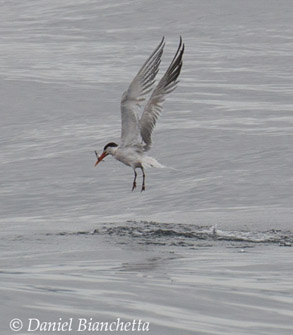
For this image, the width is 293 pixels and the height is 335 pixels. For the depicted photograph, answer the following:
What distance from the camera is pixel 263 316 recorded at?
966 centimetres

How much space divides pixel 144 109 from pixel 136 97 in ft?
1.03

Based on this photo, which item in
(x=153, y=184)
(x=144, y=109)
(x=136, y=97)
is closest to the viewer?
(x=136, y=97)

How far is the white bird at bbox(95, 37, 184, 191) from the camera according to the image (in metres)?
15.8

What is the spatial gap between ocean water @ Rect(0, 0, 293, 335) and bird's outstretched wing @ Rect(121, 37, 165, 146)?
4.30ft

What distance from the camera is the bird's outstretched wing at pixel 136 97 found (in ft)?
51.8

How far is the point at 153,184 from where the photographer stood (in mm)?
19031

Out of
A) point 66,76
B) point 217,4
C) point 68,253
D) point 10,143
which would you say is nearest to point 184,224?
point 68,253

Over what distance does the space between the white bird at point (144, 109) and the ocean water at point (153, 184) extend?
98 centimetres

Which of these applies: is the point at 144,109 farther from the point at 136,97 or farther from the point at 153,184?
the point at 153,184

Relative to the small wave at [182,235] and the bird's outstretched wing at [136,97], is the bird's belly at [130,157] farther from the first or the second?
the small wave at [182,235]

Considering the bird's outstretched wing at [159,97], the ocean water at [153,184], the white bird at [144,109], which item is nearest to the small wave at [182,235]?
the ocean water at [153,184]

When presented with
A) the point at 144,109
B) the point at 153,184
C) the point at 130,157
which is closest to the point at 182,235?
the point at 130,157

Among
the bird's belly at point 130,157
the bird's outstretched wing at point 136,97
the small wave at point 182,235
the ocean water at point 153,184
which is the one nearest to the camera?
the ocean water at point 153,184

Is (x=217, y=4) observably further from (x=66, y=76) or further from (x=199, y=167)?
(x=199, y=167)
